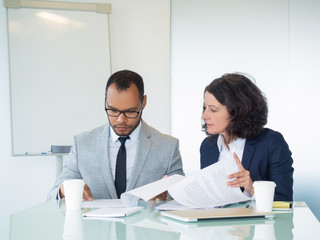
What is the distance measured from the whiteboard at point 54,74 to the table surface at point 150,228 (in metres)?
2.38

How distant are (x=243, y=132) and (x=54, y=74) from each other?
2.22m

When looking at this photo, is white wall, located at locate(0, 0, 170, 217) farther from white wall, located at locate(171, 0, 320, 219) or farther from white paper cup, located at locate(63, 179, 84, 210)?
white paper cup, located at locate(63, 179, 84, 210)

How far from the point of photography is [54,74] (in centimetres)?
384

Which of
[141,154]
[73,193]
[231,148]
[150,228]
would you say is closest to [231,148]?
[231,148]

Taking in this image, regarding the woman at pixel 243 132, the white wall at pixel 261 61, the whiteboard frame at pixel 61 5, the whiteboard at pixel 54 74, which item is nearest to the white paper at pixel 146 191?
the woman at pixel 243 132

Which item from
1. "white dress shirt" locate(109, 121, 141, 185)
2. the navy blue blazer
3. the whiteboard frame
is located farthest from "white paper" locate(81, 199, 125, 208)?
the whiteboard frame

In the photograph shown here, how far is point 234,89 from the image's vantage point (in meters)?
2.31

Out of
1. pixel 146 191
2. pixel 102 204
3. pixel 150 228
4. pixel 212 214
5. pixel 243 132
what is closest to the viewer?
pixel 150 228

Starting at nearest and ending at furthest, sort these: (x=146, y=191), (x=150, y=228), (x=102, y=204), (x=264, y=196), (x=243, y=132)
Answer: (x=150, y=228) → (x=264, y=196) → (x=146, y=191) → (x=102, y=204) → (x=243, y=132)

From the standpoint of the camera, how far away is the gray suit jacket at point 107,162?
211 cm

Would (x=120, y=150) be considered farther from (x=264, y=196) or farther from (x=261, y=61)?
(x=261, y=61)

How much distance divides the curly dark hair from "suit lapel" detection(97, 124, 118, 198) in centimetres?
66

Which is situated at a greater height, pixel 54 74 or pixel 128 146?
pixel 54 74

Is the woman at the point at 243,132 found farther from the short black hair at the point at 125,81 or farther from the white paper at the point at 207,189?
the white paper at the point at 207,189
